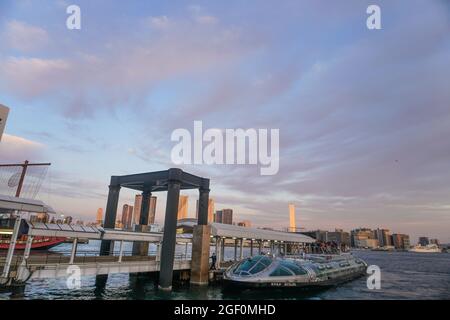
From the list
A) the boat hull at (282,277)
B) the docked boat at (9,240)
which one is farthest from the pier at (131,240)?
the docked boat at (9,240)

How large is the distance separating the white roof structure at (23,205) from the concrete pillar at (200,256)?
19237 mm

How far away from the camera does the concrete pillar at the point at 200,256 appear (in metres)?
38.9

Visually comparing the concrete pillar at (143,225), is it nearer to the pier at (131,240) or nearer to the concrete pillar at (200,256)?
the pier at (131,240)

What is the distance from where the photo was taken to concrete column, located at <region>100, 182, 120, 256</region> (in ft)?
134

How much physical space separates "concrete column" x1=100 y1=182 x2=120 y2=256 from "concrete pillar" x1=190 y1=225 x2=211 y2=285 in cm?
1281

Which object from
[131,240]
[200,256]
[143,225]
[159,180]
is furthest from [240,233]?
[131,240]

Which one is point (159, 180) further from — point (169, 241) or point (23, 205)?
point (23, 205)

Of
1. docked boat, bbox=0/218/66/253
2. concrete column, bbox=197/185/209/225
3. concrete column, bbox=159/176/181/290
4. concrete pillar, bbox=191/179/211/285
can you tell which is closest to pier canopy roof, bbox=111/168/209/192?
A: concrete column, bbox=197/185/209/225

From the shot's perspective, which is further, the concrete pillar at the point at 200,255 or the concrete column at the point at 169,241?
the concrete pillar at the point at 200,255

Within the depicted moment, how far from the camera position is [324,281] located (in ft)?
143

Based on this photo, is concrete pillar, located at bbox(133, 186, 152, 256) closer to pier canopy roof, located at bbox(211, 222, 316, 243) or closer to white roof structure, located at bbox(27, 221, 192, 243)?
white roof structure, located at bbox(27, 221, 192, 243)
